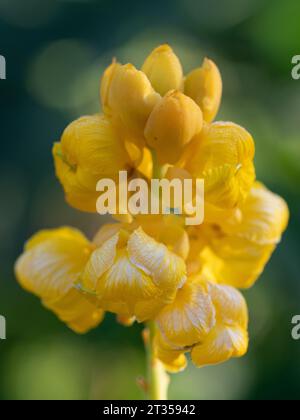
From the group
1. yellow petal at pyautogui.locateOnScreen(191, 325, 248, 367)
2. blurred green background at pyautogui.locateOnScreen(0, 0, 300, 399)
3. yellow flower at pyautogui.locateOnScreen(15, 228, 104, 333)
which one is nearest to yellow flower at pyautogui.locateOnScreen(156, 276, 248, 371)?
yellow petal at pyautogui.locateOnScreen(191, 325, 248, 367)

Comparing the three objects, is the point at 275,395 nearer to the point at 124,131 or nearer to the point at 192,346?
the point at 192,346

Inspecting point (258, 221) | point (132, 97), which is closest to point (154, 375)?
point (258, 221)

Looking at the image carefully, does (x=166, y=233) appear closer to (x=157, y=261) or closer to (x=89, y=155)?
(x=157, y=261)

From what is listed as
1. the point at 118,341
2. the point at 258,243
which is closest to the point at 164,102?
the point at 258,243

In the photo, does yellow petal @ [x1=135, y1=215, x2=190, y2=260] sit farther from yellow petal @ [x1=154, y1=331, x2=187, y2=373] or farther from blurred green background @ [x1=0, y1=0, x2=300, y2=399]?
blurred green background @ [x1=0, y1=0, x2=300, y2=399]

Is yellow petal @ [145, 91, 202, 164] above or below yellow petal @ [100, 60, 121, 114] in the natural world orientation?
below

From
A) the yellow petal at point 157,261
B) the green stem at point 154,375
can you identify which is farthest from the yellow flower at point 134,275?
the green stem at point 154,375
